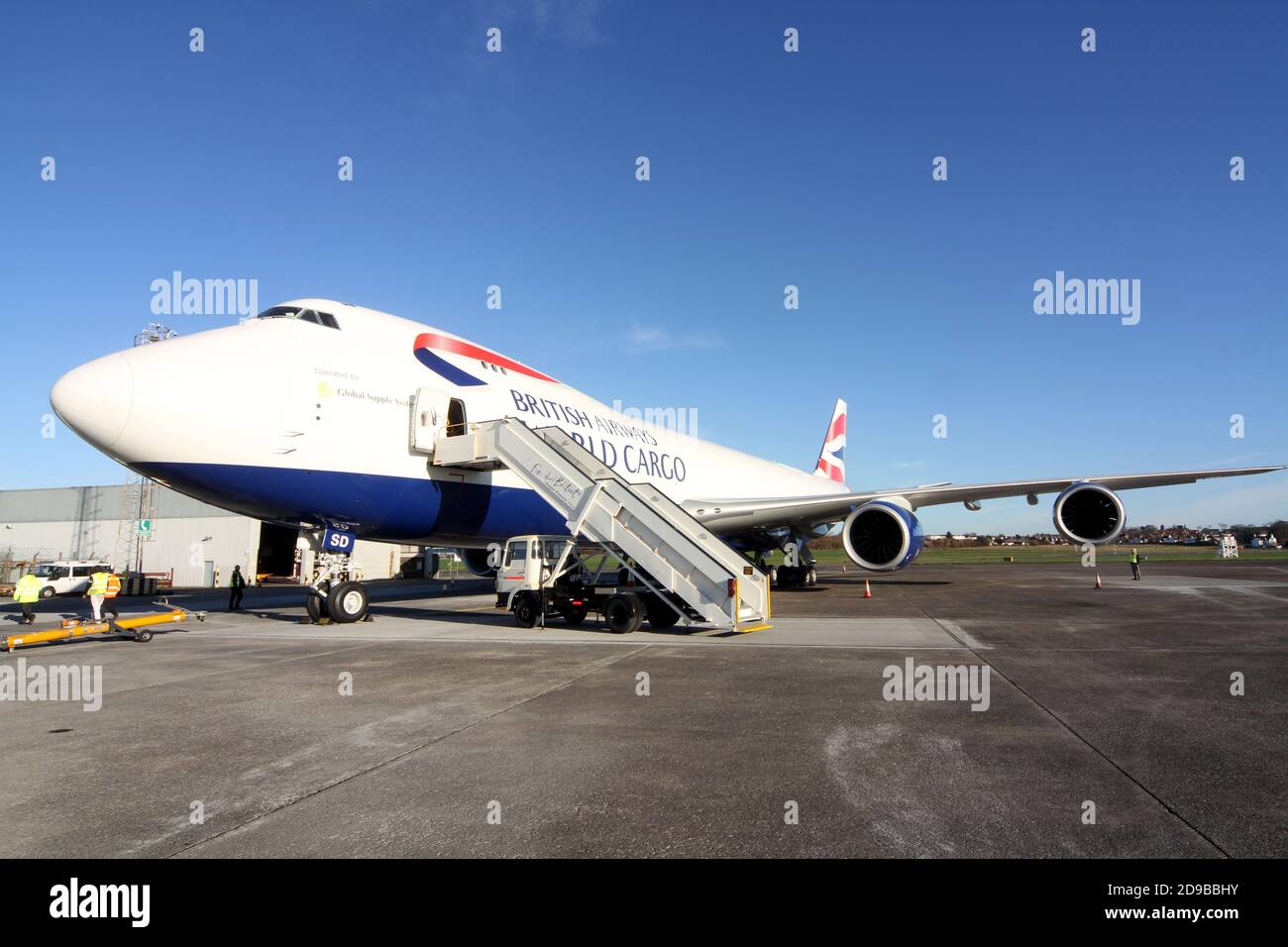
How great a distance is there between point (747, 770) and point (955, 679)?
4.11m

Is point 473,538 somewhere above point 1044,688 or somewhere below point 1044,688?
above

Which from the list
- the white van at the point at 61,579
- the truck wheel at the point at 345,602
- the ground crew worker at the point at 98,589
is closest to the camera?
the ground crew worker at the point at 98,589

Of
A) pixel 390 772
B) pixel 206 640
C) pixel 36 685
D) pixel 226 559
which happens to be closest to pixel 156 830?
pixel 390 772

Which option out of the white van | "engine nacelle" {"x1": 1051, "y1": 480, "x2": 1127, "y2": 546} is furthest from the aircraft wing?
the white van

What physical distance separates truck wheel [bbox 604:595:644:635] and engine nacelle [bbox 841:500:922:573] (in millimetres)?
7596

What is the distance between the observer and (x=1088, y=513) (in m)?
19.0

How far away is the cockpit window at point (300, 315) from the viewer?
12.9 m

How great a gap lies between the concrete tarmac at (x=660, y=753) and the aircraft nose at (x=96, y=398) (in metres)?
3.38

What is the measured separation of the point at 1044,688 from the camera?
24.0 feet

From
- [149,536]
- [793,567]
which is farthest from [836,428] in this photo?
[149,536]

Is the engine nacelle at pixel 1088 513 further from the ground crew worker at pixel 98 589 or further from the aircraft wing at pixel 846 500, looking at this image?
the ground crew worker at pixel 98 589

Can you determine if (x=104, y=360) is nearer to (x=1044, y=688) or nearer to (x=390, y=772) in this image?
(x=390, y=772)

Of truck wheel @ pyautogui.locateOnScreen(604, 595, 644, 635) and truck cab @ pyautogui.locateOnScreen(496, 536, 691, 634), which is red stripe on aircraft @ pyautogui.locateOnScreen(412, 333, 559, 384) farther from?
truck wheel @ pyautogui.locateOnScreen(604, 595, 644, 635)

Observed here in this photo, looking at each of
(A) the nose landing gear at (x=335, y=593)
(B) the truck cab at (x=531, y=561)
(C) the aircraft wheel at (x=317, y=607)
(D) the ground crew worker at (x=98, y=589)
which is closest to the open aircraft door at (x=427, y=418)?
(B) the truck cab at (x=531, y=561)
